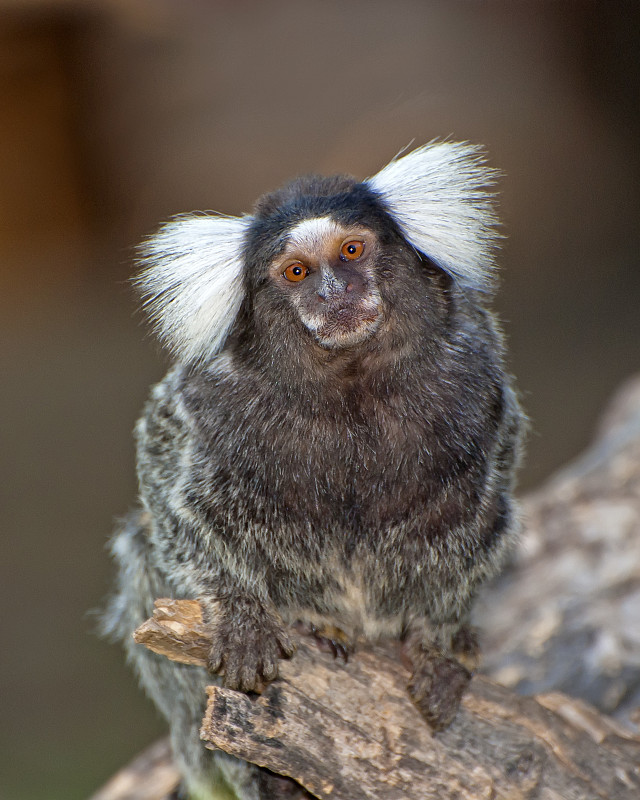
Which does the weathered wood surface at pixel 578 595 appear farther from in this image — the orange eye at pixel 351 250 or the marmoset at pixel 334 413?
the orange eye at pixel 351 250

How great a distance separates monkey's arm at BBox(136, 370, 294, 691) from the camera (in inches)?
88.1

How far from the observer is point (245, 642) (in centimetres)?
225

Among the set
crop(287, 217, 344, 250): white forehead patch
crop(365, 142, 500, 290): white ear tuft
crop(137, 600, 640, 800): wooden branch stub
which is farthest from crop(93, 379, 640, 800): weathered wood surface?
crop(365, 142, 500, 290): white ear tuft

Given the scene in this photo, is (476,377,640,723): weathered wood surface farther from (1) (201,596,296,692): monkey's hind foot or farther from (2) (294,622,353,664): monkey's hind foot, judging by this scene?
(1) (201,596,296,692): monkey's hind foot

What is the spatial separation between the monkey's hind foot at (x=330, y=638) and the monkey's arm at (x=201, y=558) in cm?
13

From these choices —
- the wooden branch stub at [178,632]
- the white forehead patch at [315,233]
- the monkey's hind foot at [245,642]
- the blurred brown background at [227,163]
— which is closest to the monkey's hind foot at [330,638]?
the monkey's hind foot at [245,642]

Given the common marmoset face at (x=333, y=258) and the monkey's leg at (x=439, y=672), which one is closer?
the common marmoset face at (x=333, y=258)

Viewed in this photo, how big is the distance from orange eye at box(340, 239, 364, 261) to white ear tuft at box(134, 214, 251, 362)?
286mm

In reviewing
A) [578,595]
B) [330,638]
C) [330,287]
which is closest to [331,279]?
[330,287]

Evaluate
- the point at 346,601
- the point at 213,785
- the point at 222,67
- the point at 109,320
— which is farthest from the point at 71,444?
the point at 346,601

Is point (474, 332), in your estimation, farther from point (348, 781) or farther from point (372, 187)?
point (348, 781)

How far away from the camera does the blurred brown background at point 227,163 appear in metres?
5.89

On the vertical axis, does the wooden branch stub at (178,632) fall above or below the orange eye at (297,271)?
below

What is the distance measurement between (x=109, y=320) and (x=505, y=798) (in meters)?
5.93
